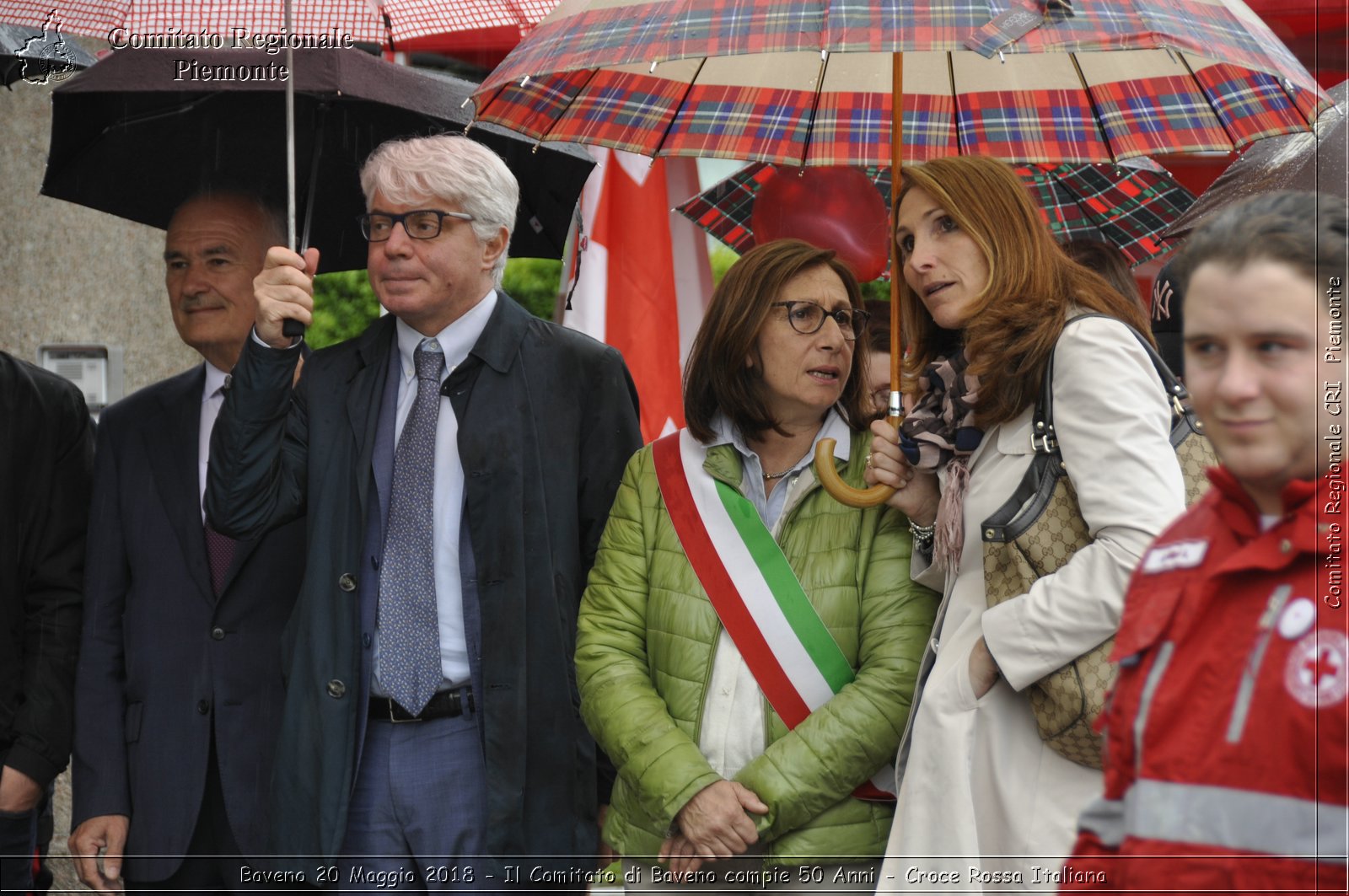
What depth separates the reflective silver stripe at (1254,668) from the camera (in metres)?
1.79

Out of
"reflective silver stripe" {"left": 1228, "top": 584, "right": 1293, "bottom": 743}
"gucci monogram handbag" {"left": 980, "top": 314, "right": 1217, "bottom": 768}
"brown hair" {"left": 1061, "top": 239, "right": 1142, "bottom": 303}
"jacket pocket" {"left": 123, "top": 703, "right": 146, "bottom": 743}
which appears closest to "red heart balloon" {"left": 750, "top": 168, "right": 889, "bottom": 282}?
"brown hair" {"left": 1061, "top": 239, "right": 1142, "bottom": 303}

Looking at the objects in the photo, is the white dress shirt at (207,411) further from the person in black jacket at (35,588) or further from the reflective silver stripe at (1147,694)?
the reflective silver stripe at (1147,694)

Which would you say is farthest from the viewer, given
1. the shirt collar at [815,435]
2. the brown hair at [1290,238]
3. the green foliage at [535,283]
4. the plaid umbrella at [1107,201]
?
the green foliage at [535,283]

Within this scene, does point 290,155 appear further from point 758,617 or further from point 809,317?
point 758,617

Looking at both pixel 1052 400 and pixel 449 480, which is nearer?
pixel 1052 400

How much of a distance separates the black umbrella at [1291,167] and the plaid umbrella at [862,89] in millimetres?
385

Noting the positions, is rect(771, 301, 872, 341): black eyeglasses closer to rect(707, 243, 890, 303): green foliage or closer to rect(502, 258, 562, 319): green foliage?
rect(707, 243, 890, 303): green foliage

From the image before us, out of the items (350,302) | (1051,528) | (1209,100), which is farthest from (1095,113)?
(350,302)

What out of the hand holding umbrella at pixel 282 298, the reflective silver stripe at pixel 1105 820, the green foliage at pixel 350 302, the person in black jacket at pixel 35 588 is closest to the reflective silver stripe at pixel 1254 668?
Answer: the reflective silver stripe at pixel 1105 820

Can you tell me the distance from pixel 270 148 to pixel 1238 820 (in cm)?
369

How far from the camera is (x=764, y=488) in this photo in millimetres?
3736

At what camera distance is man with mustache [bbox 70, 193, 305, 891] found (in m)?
3.89

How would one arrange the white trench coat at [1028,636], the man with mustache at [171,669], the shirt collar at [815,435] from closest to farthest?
the white trench coat at [1028,636], the shirt collar at [815,435], the man with mustache at [171,669]

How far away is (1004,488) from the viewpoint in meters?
3.02
